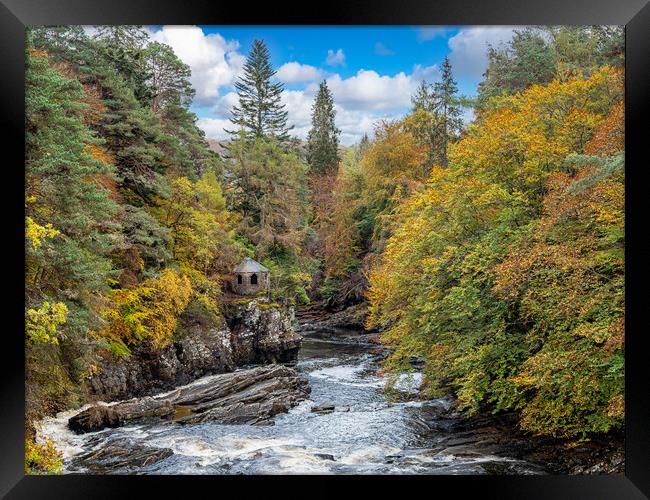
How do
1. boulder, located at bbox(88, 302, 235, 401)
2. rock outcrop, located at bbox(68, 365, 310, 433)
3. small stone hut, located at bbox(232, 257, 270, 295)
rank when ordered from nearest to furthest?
rock outcrop, located at bbox(68, 365, 310, 433)
boulder, located at bbox(88, 302, 235, 401)
small stone hut, located at bbox(232, 257, 270, 295)

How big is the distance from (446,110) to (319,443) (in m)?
7.76

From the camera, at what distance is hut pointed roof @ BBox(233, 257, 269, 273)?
50.8 ft

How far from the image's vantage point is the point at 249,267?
51.3 feet

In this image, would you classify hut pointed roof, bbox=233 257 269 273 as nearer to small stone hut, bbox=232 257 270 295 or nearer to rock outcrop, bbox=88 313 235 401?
small stone hut, bbox=232 257 270 295

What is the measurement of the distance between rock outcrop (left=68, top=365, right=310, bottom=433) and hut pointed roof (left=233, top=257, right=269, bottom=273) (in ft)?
14.2

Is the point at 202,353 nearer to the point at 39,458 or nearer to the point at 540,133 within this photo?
the point at 39,458

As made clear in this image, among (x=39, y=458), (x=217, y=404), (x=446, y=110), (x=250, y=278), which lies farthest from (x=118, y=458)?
(x=446, y=110)

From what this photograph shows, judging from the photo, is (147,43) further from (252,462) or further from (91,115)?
(252,462)

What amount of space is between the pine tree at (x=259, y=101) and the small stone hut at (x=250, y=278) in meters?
3.75

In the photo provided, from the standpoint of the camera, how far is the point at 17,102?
5.35 metres

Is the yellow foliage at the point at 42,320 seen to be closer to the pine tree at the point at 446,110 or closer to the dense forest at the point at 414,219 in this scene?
the dense forest at the point at 414,219

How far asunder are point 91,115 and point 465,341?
8.05 metres

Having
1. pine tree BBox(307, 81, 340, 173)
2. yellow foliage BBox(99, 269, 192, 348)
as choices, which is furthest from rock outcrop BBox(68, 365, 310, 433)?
pine tree BBox(307, 81, 340, 173)
